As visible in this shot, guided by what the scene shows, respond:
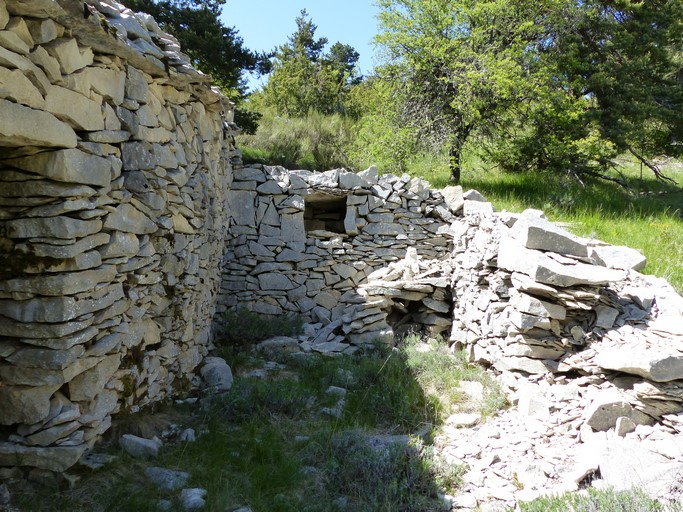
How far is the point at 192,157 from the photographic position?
4492 mm

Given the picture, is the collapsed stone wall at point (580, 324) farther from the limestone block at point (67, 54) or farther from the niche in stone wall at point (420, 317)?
the limestone block at point (67, 54)

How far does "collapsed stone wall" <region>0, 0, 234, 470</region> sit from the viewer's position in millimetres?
2420

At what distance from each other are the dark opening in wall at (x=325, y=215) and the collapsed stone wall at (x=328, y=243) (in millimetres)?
127

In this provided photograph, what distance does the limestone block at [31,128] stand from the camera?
2.16m

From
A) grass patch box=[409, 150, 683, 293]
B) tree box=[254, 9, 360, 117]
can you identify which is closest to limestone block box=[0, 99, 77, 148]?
grass patch box=[409, 150, 683, 293]

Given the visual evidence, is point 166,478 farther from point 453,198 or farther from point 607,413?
point 453,198

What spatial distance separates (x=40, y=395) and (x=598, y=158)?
1039 centimetres

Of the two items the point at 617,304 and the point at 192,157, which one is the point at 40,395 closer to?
the point at 192,157

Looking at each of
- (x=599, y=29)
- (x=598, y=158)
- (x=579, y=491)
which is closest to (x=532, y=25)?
(x=599, y=29)

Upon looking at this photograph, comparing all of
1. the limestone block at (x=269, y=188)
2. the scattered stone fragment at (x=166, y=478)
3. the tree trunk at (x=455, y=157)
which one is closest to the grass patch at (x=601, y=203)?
the tree trunk at (x=455, y=157)

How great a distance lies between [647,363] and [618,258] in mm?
1942

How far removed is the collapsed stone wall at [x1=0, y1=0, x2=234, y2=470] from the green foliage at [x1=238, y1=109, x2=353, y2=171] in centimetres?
827

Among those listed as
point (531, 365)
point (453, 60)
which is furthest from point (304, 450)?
point (453, 60)

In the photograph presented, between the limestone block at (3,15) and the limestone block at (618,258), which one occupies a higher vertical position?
the limestone block at (3,15)
